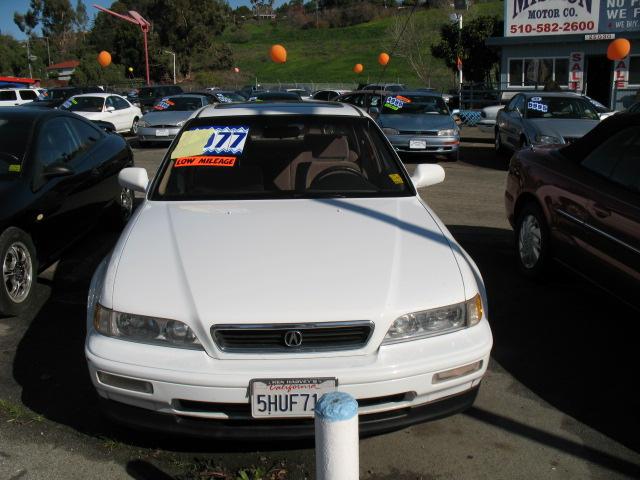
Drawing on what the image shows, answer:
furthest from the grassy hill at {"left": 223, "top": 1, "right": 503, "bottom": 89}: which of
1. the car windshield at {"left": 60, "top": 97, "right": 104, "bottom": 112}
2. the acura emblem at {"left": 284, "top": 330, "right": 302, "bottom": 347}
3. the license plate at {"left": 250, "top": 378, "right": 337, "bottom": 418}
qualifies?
the license plate at {"left": 250, "top": 378, "right": 337, "bottom": 418}

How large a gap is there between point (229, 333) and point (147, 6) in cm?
7676

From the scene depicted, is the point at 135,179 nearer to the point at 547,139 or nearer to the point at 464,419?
the point at 464,419

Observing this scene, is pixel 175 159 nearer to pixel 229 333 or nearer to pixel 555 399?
pixel 229 333

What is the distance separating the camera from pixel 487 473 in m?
2.94

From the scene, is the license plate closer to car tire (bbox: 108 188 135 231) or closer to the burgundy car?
the burgundy car

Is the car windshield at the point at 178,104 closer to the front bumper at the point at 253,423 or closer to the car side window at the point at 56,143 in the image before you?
the car side window at the point at 56,143

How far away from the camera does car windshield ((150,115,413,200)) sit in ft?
13.3

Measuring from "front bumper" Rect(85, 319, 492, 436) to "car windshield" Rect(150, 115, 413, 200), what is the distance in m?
1.39

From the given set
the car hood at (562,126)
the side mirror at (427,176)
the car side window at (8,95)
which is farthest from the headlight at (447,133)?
the car side window at (8,95)

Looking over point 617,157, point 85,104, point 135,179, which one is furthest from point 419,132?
point 85,104

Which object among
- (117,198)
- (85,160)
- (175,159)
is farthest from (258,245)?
(117,198)

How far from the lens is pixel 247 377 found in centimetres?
261

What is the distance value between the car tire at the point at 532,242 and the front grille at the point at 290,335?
118 inches

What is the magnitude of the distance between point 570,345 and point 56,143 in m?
4.40
